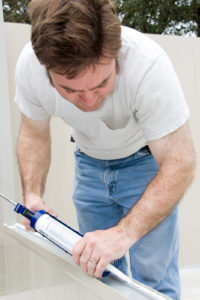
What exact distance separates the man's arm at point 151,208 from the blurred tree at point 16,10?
8.01 metres

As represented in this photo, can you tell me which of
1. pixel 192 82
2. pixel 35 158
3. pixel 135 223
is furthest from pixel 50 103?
pixel 192 82

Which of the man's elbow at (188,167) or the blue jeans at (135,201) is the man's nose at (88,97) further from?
the blue jeans at (135,201)

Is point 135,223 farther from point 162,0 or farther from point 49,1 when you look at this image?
point 162,0

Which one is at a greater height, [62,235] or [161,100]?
[161,100]

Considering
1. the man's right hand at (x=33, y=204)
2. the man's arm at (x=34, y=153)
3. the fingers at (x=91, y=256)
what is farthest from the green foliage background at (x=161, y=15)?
the fingers at (x=91, y=256)

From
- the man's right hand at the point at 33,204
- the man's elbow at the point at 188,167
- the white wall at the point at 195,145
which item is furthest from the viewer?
the white wall at the point at 195,145

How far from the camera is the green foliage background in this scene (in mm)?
8008

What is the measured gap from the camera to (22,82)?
1.49m

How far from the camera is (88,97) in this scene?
3.86 feet

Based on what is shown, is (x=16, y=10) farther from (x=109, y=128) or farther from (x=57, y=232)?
(x=57, y=232)

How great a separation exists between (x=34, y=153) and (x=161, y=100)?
636 millimetres

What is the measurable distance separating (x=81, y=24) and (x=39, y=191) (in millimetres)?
735

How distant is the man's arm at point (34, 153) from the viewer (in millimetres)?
1582

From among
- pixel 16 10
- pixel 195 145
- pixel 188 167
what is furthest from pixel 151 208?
pixel 16 10
